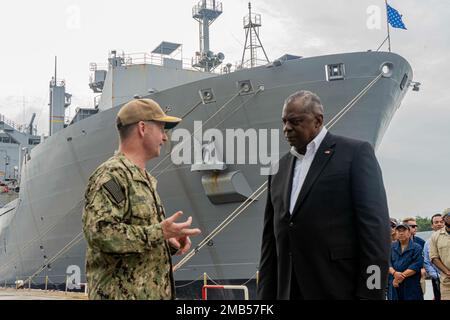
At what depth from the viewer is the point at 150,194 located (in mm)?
2625

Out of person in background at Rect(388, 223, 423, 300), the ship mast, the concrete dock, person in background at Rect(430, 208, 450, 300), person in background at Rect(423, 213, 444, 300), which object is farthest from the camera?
the ship mast

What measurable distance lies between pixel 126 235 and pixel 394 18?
1010cm

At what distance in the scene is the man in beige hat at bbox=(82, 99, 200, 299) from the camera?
239cm

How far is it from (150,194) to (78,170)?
11.8 m

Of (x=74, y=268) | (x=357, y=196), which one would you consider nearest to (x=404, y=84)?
(x=74, y=268)

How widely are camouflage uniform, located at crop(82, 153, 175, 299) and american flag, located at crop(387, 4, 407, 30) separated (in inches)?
384

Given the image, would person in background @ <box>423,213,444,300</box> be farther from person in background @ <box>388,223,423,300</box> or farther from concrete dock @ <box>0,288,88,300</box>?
concrete dock @ <box>0,288,88,300</box>

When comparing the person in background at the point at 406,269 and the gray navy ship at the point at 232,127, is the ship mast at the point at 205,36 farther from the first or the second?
the person in background at the point at 406,269

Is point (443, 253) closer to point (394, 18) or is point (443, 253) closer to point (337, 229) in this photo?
point (337, 229)

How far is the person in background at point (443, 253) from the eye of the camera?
20.9 ft

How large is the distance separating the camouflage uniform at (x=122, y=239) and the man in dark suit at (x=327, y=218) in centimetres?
65

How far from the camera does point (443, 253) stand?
21.1ft

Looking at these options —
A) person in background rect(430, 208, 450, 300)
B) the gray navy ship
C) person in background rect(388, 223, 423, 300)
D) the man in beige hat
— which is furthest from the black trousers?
the gray navy ship

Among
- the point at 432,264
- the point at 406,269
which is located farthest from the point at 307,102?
the point at 432,264
